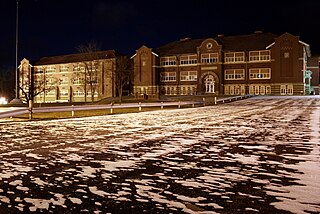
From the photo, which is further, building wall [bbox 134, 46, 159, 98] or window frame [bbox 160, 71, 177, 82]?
building wall [bbox 134, 46, 159, 98]

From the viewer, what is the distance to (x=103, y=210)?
171 inches

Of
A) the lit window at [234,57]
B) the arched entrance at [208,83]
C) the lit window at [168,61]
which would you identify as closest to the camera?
the lit window at [234,57]

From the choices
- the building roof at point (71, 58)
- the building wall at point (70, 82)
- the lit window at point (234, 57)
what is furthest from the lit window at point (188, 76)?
the building roof at point (71, 58)

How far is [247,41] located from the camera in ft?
246

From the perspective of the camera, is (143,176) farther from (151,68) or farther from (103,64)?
(103,64)

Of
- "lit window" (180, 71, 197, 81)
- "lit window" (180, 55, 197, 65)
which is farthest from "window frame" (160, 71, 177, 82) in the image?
"lit window" (180, 55, 197, 65)

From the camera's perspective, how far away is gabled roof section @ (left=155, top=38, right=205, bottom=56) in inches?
3115

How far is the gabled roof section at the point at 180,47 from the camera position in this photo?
79125 mm

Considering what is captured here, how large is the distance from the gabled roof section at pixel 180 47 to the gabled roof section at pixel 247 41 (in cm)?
600

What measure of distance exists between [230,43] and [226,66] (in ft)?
21.4

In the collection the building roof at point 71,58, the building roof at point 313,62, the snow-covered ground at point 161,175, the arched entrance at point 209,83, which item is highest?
the building roof at point 71,58

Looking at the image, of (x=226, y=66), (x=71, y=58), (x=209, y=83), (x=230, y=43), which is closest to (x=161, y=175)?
(x=226, y=66)

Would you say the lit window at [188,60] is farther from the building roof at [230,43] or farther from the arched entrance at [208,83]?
the arched entrance at [208,83]

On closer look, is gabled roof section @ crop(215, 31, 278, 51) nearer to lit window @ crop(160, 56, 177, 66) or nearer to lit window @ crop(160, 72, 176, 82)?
lit window @ crop(160, 56, 177, 66)
